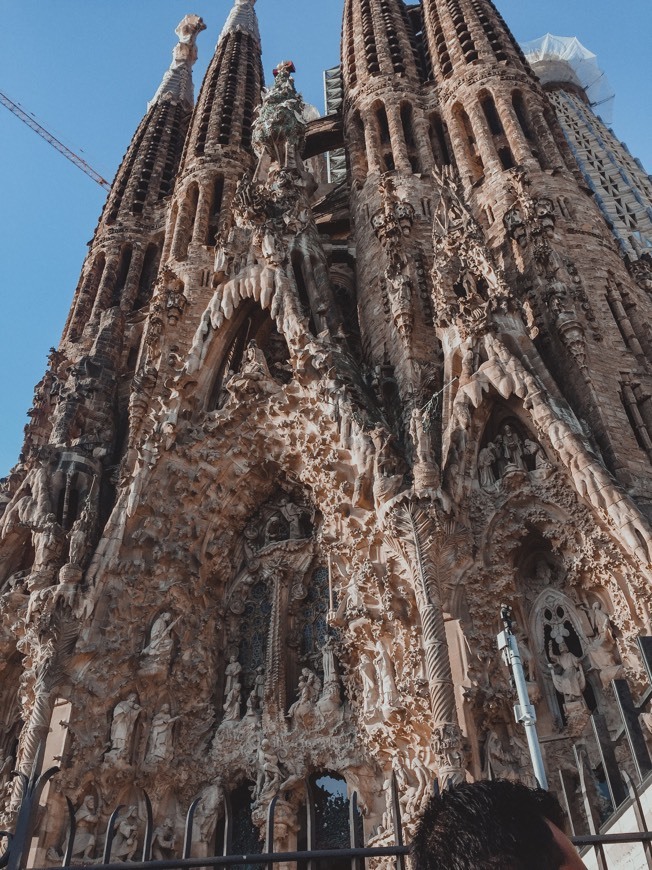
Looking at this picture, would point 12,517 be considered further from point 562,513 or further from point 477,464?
point 562,513

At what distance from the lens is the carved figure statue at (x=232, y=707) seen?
34.3 ft

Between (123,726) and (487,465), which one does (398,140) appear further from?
(123,726)

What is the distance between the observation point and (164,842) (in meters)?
9.46

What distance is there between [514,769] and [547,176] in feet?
35.1

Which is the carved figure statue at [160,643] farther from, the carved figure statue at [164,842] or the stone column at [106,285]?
the stone column at [106,285]

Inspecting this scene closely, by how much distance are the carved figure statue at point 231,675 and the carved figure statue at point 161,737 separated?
33.3 inches

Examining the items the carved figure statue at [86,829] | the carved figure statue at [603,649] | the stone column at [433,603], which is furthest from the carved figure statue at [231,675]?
the carved figure statue at [603,649]

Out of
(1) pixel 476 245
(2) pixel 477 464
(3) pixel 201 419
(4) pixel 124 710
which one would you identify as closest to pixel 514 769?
(2) pixel 477 464

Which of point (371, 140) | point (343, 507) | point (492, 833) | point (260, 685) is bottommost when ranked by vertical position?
point (492, 833)

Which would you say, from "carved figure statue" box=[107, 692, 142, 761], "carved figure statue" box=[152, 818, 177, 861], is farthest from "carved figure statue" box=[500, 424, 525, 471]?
"carved figure statue" box=[152, 818, 177, 861]

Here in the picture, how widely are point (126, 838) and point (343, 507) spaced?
466 cm

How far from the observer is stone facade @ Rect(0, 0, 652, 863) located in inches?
347

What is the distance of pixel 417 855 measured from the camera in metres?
1.69

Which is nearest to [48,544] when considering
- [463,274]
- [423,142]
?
[463,274]
